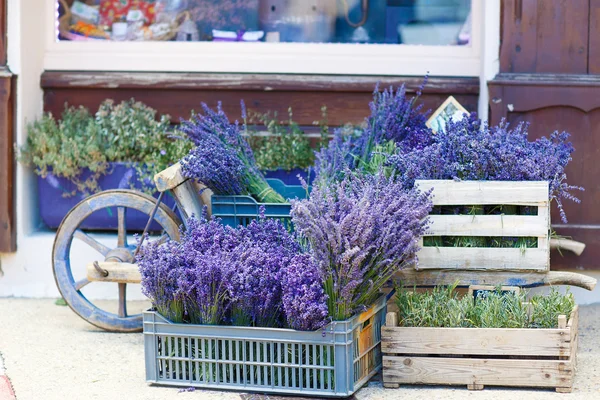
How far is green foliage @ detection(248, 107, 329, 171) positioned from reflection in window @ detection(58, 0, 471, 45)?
2.11 ft

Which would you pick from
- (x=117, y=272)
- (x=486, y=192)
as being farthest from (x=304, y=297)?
(x=117, y=272)

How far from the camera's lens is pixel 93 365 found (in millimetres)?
4074

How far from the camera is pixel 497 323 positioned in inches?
146

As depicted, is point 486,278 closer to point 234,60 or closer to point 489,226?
point 489,226

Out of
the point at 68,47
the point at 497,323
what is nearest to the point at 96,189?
the point at 68,47

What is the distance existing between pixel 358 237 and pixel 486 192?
827mm

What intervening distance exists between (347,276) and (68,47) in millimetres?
3164

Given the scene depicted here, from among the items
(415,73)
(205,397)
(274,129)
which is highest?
(415,73)

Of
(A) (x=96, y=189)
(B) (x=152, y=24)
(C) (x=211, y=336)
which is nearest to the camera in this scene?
(C) (x=211, y=336)

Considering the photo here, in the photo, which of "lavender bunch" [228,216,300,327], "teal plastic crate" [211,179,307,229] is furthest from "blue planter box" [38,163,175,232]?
"lavender bunch" [228,216,300,327]

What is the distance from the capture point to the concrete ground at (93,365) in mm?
3629

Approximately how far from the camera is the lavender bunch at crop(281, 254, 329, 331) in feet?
11.2

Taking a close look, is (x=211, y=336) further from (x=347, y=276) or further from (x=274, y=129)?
(x=274, y=129)

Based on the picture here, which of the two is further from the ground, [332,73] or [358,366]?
[332,73]
